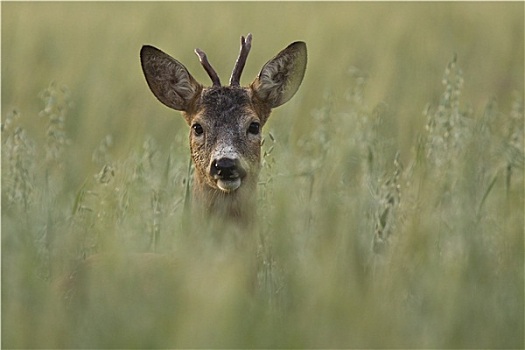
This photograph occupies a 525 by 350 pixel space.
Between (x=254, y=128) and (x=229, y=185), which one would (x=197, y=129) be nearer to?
(x=254, y=128)

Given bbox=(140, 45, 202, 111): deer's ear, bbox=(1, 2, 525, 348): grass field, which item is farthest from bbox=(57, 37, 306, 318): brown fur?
bbox=(1, 2, 525, 348): grass field

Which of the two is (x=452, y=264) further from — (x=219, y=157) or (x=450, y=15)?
(x=450, y=15)

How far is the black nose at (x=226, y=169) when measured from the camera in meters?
6.57

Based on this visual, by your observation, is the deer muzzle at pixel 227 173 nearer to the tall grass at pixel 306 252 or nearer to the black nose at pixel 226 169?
the black nose at pixel 226 169

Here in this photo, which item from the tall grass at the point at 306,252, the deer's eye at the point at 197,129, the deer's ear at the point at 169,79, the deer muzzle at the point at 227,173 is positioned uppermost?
the deer's ear at the point at 169,79

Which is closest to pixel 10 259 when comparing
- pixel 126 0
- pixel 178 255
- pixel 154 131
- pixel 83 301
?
pixel 83 301

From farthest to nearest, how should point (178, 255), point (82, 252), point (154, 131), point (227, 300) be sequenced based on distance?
point (154, 131) < point (82, 252) < point (178, 255) < point (227, 300)

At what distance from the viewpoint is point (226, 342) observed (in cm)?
408

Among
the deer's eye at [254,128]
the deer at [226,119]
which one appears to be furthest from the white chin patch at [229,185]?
the deer's eye at [254,128]

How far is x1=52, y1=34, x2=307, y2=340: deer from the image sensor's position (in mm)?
6633

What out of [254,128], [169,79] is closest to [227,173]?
[254,128]

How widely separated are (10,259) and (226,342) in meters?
0.81

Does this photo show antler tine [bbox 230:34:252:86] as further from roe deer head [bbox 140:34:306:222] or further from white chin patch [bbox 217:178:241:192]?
white chin patch [bbox 217:178:241:192]

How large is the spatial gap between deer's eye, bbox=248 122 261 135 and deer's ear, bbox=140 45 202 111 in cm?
42
